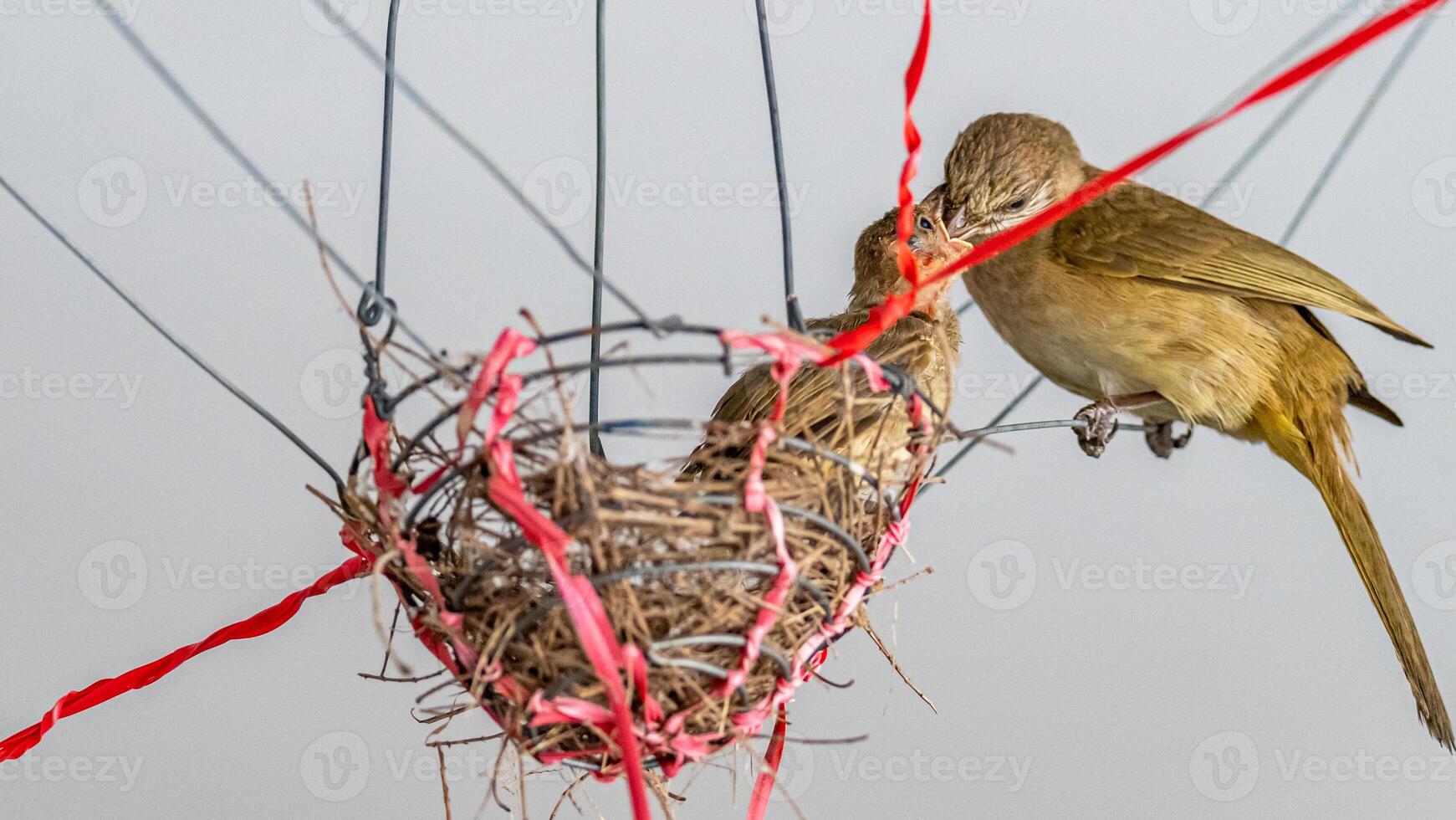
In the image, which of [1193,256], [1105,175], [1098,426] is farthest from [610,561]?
[1193,256]

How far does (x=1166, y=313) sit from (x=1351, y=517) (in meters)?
0.34

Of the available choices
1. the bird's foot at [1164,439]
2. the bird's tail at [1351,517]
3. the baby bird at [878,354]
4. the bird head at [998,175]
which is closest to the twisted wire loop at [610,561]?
the baby bird at [878,354]

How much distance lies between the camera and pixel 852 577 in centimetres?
110

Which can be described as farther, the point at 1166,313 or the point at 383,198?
the point at 1166,313

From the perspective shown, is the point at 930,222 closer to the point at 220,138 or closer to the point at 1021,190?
the point at 1021,190

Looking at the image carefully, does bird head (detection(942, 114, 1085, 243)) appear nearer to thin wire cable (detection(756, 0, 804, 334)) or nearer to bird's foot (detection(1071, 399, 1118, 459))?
bird's foot (detection(1071, 399, 1118, 459))

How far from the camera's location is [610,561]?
0.95 metres

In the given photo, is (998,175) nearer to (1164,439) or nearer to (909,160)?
(1164,439)

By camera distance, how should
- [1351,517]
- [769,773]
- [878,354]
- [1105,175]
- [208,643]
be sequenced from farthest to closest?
[1351,517] < [878,354] < [208,643] < [769,773] < [1105,175]

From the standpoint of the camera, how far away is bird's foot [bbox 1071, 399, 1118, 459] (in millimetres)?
1781

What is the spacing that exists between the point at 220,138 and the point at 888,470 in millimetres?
557

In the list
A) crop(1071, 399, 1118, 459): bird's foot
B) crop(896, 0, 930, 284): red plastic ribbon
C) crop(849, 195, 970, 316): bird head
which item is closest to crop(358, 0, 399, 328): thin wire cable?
crop(896, 0, 930, 284): red plastic ribbon

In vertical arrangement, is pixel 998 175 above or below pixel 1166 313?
above

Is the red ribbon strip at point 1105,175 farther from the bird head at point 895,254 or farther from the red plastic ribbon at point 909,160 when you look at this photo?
the bird head at point 895,254
